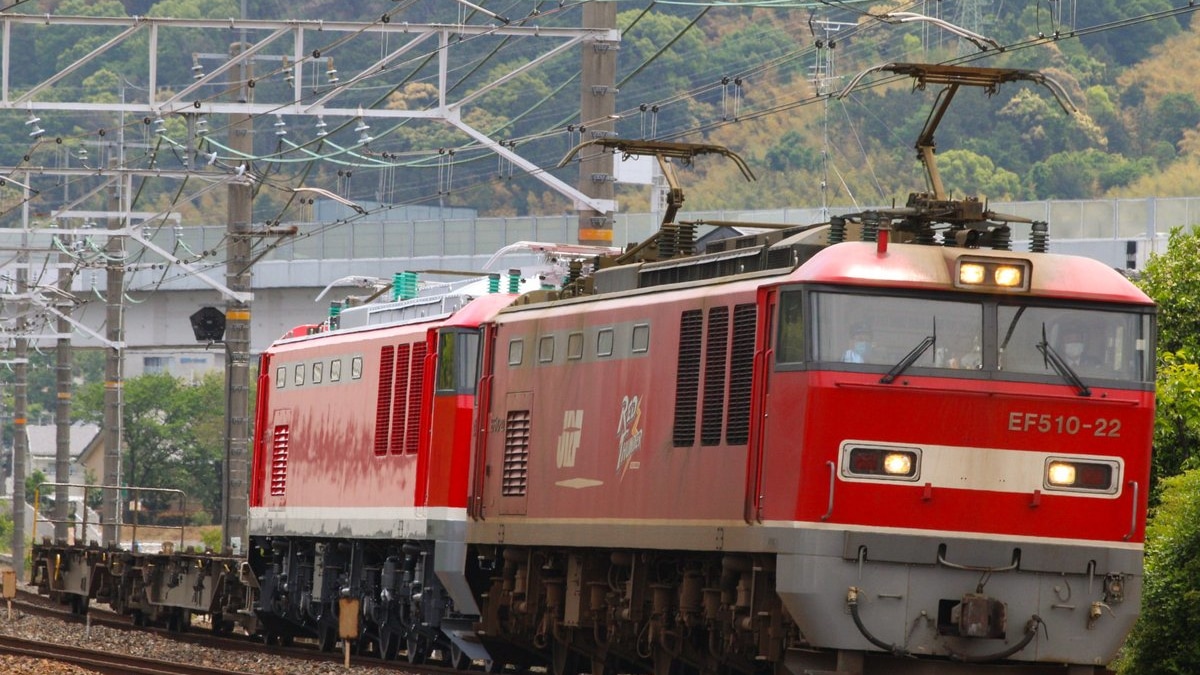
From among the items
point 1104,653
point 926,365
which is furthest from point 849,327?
point 1104,653

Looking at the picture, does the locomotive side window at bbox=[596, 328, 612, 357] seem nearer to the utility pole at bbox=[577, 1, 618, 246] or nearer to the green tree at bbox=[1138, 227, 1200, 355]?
the utility pole at bbox=[577, 1, 618, 246]

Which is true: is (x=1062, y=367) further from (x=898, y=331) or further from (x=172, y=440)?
(x=172, y=440)

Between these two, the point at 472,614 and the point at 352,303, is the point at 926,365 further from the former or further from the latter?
the point at 352,303

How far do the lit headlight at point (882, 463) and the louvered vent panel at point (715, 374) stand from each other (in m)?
1.39

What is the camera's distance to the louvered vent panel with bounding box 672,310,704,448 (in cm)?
1549

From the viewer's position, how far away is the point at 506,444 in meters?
19.1

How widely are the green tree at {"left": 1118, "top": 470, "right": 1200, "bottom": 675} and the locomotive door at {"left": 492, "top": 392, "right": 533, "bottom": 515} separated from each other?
17.5ft

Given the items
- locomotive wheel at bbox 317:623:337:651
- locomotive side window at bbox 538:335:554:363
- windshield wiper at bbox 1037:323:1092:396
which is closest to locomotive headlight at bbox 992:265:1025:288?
windshield wiper at bbox 1037:323:1092:396

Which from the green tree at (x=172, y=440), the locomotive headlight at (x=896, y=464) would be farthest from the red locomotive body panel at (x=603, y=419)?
the green tree at (x=172, y=440)

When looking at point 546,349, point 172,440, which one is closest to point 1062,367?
point 546,349

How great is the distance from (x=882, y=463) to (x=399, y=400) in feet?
29.2

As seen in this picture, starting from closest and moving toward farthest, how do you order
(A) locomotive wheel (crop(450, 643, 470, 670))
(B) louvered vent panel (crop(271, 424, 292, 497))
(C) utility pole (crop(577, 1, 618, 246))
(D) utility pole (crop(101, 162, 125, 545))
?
(A) locomotive wheel (crop(450, 643, 470, 670))
(C) utility pole (crop(577, 1, 618, 246))
(B) louvered vent panel (crop(271, 424, 292, 497))
(D) utility pole (crop(101, 162, 125, 545))

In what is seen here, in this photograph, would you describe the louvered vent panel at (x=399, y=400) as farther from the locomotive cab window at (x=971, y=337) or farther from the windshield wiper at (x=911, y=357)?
the windshield wiper at (x=911, y=357)

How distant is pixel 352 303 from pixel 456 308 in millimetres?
6655
